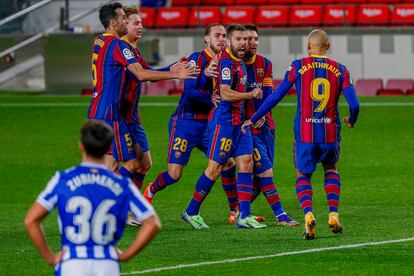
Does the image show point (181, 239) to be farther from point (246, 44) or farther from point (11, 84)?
point (11, 84)

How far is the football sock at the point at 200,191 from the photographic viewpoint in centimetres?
1266

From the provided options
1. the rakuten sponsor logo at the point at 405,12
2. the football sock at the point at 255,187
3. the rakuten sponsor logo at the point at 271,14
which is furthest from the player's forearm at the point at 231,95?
the rakuten sponsor logo at the point at 271,14

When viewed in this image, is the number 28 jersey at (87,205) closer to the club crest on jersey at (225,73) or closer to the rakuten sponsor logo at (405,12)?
the club crest on jersey at (225,73)

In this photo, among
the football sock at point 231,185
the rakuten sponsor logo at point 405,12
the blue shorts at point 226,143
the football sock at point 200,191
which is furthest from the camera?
the rakuten sponsor logo at point 405,12

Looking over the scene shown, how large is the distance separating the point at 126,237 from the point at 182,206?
2975 mm

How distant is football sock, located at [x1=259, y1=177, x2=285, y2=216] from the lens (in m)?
12.8

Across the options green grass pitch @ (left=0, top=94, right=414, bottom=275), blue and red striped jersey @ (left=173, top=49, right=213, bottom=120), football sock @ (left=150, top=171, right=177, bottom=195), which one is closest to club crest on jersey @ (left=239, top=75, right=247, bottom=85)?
blue and red striped jersey @ (left=173, top=49, right=213, bottom=120)

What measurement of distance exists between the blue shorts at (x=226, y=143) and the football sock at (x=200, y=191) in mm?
277

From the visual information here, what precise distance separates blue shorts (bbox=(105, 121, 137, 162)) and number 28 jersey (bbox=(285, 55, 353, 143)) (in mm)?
1930

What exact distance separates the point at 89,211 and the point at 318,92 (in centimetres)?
549

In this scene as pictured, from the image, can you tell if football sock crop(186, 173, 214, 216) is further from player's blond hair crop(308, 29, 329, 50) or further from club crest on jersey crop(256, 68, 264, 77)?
player's blond hair crop(308, 29, 329, 50)

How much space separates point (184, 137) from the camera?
512 inches

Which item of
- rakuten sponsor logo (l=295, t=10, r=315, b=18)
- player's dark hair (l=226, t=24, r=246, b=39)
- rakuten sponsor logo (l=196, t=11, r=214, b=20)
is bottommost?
player's dark hair (l=226, t=24, r=246, b=39)

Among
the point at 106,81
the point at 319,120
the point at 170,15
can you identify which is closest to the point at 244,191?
the point at 319,120
